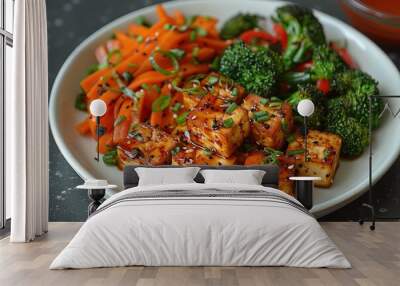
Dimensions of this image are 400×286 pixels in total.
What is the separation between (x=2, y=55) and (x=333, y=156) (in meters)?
3.38

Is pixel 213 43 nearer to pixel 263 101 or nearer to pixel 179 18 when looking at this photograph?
pixel 179 18

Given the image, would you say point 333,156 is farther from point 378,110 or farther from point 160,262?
point 160,262

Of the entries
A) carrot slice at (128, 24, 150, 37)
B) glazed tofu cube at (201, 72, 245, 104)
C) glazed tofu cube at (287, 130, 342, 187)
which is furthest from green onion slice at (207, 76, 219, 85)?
glazed tofu cube at (287, 130, 342, 187)

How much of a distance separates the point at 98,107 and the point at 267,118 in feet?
5.52

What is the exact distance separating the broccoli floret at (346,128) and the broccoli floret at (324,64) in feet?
0.94

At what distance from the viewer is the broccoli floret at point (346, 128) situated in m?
6.68

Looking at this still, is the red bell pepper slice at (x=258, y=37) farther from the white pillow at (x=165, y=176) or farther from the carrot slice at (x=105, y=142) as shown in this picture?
the carrot slice at (x=105, y=142)

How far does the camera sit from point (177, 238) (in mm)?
4254

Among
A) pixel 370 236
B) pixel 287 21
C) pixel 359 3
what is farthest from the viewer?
pixel 287 21

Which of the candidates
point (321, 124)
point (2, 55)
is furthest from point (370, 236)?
point (2, 55)

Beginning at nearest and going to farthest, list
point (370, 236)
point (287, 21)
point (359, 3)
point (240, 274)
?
1. point (240, 274)
2. point (370, 236)
3. point (359, 3)
4. point (287, 21)

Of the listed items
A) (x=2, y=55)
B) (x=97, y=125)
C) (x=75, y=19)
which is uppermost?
(x=75, y=19)

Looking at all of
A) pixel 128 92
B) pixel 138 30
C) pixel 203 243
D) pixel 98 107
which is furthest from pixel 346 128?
pixel 203 243

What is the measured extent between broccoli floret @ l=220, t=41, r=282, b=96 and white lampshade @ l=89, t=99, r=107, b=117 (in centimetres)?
131
